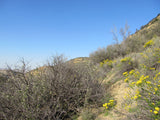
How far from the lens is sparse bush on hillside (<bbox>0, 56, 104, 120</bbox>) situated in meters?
2.86

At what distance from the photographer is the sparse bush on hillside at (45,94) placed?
9.37 feet

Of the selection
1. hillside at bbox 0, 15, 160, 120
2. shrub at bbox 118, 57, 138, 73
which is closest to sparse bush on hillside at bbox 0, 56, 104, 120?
hillside at bbox 0, 15, 160, 120

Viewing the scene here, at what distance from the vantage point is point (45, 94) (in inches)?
134

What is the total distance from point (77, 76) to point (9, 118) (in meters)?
2.73

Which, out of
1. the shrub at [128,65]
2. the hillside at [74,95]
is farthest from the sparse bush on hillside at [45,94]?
the shrub at [128,65]

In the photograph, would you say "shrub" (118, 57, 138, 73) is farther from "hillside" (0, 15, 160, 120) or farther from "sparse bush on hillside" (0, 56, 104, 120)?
"sparse bush on hillside" (0, 56, 104, 120)

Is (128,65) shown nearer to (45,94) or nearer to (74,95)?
(74,95)

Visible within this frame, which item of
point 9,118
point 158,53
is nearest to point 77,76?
point 9,118

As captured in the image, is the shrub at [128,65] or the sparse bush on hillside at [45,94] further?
the shrub at [128,65]

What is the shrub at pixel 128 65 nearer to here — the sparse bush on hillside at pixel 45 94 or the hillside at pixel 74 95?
the hillside at pixel 74 95

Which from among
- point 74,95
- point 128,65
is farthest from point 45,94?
point 128,65

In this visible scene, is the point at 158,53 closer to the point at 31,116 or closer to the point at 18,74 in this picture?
the point at 31,116

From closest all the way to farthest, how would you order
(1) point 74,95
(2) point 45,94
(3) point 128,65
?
(2) point 45,94 < (1) point 74,95 < (3) point 128,65

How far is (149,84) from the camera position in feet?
6.95
